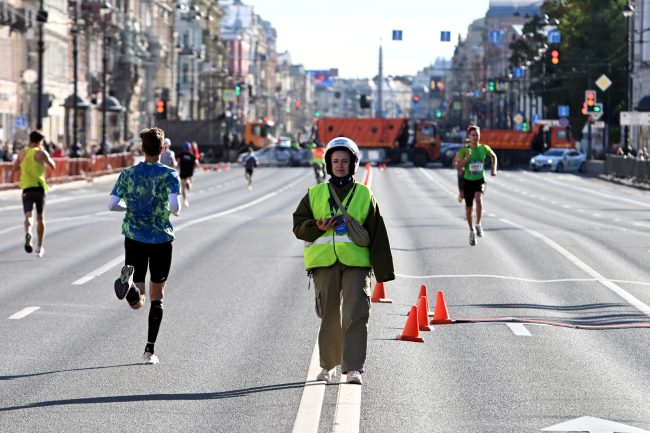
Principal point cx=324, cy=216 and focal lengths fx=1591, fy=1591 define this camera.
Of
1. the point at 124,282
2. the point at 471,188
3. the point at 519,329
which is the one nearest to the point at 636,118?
the point at 471,188

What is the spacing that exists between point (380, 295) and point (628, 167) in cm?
5503

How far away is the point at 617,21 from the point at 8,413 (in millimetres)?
93332

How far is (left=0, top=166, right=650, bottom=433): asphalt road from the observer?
915cm

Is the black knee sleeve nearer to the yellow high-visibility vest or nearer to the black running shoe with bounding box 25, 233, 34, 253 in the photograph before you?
the yellow high-visibility vest

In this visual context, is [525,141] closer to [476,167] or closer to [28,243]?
[476,167]

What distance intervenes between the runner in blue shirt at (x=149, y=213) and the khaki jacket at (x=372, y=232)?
1.44 metres

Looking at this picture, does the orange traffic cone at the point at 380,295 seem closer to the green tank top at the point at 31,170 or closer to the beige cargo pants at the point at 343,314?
the beige cargo pants at the point at 343,314

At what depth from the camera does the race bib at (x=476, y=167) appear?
82.4ft

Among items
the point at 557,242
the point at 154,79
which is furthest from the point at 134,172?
the point at 154,79

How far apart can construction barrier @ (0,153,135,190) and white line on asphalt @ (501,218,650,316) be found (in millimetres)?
23299

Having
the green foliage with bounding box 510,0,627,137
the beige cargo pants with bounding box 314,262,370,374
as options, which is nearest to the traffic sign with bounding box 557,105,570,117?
the green foliage with bounding box 510,0,627,137

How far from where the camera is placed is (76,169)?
61.0 metres

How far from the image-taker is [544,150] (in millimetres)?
101750

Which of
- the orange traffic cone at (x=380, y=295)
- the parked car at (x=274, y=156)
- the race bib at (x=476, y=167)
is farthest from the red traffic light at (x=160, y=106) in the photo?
the orange traffic cone at (x=380, y=295)
